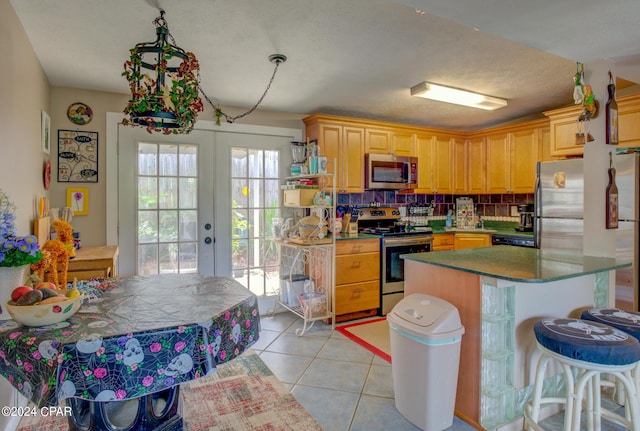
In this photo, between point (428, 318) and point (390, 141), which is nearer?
point (428, 318)

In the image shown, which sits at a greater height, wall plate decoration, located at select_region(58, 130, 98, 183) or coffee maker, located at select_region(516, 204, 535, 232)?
wall plate decoration, located at select_region(58, 130, 98, 183)

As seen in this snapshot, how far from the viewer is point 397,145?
4.63 m

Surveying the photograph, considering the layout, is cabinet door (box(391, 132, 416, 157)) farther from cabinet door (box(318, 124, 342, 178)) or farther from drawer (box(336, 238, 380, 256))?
drawer (box(336, 238, 380, 256))

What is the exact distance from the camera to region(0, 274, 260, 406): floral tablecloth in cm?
121

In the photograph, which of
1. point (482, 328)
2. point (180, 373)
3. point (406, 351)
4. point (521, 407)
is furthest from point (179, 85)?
point (521, 407)

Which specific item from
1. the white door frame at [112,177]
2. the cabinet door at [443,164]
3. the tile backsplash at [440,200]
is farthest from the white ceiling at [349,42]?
the tile backsplash at [440,200]

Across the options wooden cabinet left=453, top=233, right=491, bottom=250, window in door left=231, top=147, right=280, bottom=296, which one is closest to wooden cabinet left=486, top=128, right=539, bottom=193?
wooden cabinet left=453, top=233, right=491, bottom=250

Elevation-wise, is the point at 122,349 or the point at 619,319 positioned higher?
the point at 122,349

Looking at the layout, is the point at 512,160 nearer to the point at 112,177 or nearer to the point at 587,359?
the point at 587,359

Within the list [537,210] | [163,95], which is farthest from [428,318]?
[537,210]

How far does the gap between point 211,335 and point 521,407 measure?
184 centimetres

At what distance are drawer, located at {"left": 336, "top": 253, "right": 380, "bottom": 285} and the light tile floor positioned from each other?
0.57 metres

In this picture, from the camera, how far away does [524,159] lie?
4.43 metres

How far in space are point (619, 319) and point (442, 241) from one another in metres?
2.71
